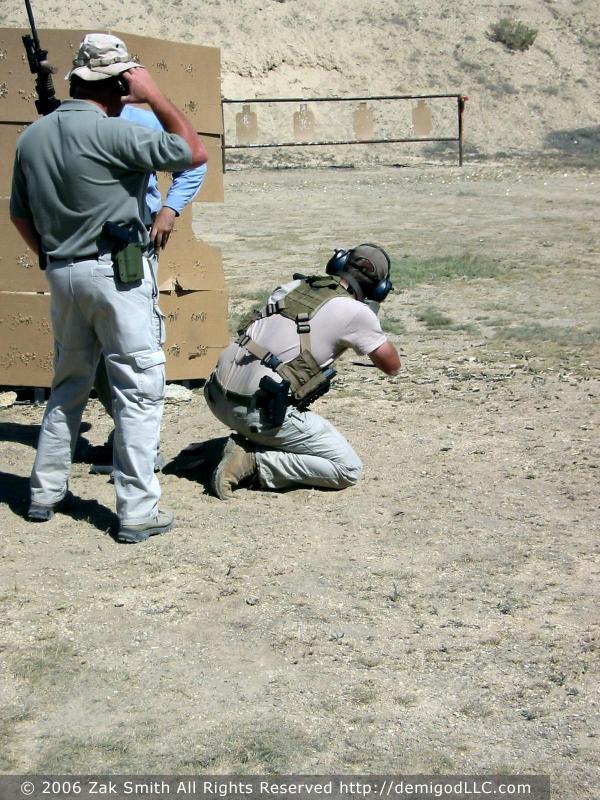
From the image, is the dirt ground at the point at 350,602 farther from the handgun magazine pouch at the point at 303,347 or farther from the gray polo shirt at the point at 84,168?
the gray polo shirt at the point at 84,168

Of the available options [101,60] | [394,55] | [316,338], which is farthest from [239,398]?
[394,55]

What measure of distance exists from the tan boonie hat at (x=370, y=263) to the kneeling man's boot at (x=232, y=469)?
37.1 inches

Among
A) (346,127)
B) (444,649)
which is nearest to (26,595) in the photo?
(444,649)

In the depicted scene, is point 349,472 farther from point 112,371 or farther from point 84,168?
point 84,168

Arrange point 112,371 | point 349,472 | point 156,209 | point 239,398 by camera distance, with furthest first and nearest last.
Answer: point 156,209, point 349,472, point 239,398, point 112,371

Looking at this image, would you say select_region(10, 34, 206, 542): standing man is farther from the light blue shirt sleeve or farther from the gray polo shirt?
the light blue shirt sleeve

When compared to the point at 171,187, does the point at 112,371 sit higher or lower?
lower

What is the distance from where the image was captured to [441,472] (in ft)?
16.8

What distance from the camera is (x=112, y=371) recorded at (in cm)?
416

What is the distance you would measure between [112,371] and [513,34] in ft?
96.4

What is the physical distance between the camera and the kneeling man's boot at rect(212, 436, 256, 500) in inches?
188

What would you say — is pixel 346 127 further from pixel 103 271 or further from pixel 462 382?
pixel 103 271

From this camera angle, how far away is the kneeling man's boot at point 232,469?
4770mm

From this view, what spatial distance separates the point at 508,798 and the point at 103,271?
2.30 metres
